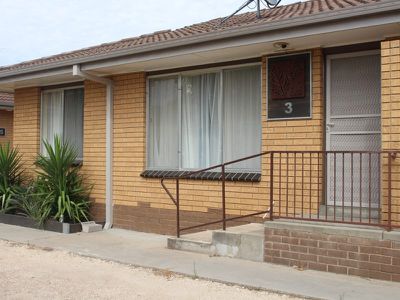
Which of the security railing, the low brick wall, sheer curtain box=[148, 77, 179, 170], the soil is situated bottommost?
the soil

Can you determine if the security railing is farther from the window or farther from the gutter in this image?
the window

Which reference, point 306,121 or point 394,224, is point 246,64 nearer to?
point 306,121

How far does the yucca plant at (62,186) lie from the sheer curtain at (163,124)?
61.2 inches

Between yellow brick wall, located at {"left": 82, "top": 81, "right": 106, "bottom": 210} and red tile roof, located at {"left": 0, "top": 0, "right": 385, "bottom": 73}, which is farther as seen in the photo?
yellow brick wall, located at {"left": 82, "top": 81, "right": 106, "bottom": 210}

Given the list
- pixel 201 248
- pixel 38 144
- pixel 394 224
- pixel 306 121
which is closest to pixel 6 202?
pixel 38 144

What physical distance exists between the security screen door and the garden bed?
468 cm

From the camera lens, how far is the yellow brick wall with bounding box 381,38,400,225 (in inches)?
247

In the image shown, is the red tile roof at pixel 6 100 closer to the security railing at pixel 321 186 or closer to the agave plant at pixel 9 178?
the agave plant at pixel 9 178

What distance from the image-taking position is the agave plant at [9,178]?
35.3 feet

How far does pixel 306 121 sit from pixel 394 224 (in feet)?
6.57

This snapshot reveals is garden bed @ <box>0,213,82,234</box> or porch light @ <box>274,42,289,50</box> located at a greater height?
porch light @ <box>274,42,289,50</box>

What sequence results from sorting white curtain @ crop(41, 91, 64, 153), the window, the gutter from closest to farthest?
the gutter < the window < white curtain @ crop(41, 91, 64, 153)

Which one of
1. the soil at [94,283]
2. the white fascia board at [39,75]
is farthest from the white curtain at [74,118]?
the soil at [94,283]

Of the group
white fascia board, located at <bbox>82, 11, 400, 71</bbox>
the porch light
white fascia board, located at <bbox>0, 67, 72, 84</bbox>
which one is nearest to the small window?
the porch light
